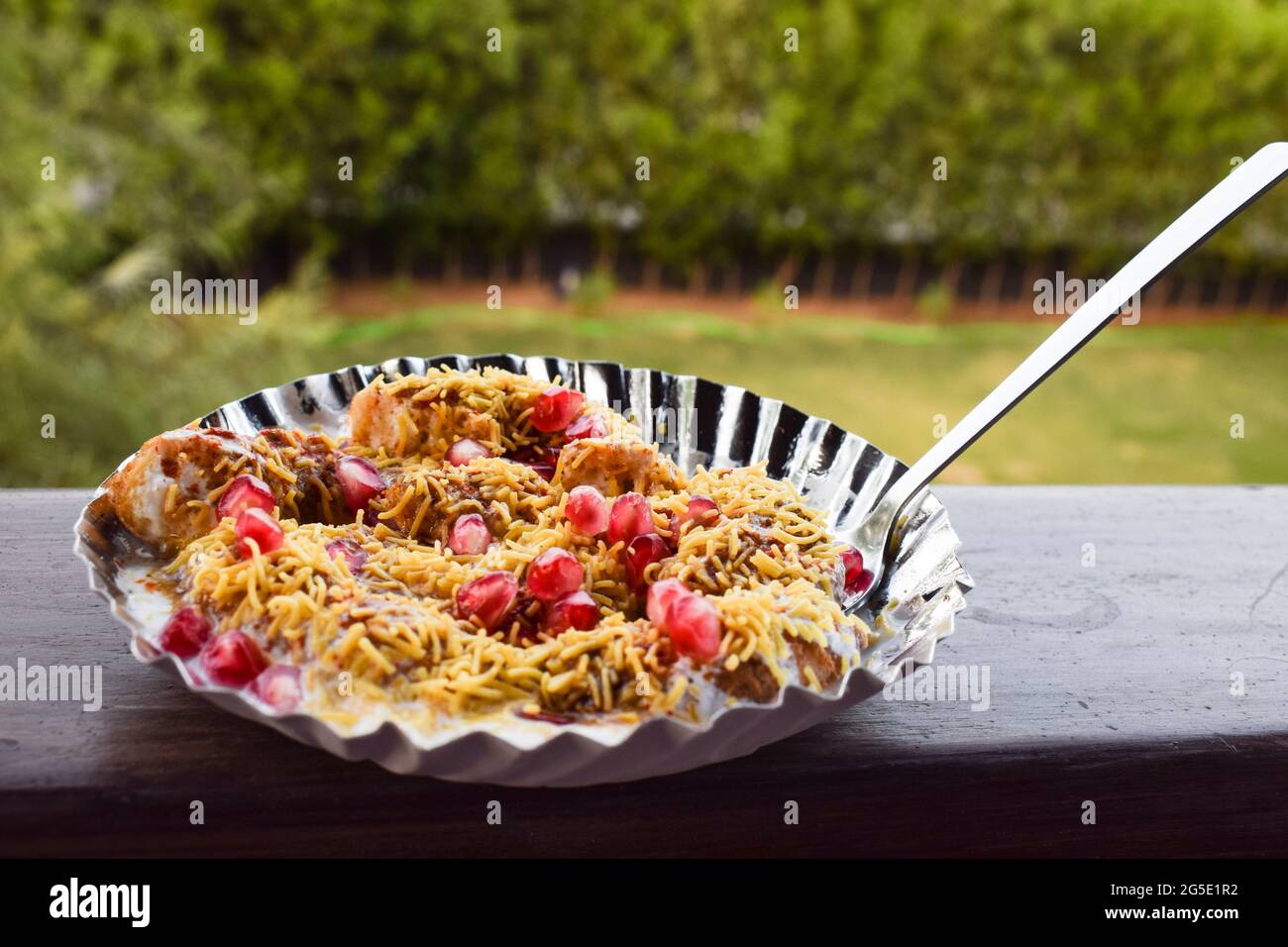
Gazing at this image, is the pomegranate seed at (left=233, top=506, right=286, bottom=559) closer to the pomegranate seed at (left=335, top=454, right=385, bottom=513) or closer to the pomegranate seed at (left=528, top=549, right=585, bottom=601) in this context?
the pomegranate seed at (left=335, top=454, right=385, bottom=513)

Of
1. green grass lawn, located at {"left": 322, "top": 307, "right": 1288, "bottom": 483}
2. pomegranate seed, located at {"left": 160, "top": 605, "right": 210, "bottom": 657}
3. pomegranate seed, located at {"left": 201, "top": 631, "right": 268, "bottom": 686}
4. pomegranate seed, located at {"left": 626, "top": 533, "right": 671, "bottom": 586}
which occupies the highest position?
green grass lawn, located at {"left": 322, "top": 307, "right": 1288, "bottom": 483}

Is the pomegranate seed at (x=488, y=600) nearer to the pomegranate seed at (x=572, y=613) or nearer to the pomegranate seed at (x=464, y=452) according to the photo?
the pomegranate seed at (x=572, y=613)

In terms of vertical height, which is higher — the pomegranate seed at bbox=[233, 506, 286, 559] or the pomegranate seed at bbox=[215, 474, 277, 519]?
the pomegranate seed at bbox=[215, 474, 277, 519]

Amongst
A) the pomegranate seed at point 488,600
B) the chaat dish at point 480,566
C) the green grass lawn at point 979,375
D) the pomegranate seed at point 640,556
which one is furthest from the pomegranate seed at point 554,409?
the green grass lawn at point 979,375

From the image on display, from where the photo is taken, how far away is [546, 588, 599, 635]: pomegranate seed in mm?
1668

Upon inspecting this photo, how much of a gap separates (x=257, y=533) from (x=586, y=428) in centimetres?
70

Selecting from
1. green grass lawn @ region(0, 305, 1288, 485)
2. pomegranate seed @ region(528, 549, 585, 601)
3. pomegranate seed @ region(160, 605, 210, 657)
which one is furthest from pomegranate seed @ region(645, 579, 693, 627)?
green grass lawn @ region(0, 305, 1288, 485)

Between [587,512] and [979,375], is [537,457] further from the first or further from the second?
[979,375]

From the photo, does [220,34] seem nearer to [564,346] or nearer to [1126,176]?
[564,346]

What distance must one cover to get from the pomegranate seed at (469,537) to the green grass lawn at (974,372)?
5.03 m

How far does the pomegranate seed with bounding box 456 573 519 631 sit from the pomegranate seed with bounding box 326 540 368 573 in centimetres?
18

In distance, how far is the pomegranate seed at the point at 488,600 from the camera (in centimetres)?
167
